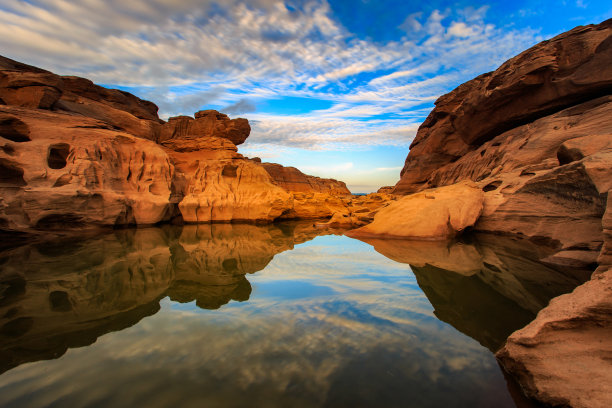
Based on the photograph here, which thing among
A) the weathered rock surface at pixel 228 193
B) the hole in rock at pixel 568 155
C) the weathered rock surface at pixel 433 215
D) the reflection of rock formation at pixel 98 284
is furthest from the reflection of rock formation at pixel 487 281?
the weathered rock surface at pixel 228 193

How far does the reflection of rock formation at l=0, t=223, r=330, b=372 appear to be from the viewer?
235 cm

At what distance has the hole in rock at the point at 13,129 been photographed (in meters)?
8.18

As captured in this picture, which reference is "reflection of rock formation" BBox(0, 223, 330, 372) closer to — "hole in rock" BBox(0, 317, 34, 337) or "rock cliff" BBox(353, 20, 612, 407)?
"hole in rock" BBox(0, 317, 34, 337)

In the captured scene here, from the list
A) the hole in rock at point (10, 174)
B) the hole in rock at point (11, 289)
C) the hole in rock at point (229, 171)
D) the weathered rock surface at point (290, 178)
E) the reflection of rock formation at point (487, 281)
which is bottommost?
the hole in rock at point (11, 289)

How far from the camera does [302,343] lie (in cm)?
217

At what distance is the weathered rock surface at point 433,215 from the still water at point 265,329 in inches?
77.1

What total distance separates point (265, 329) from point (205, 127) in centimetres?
1662

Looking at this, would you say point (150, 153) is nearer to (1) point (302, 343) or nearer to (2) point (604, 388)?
(1) point (302, 343)

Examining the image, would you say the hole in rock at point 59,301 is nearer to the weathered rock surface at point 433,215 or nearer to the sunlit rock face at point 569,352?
the sunlit rock face at point 569,352

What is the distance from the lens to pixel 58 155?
9367mm

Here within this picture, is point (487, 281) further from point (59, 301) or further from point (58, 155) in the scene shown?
point (58, 155)

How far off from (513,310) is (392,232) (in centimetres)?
470

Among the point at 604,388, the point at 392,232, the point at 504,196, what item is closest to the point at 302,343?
the point at 604,388

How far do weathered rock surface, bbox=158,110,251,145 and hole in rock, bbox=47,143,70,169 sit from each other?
7347mm
